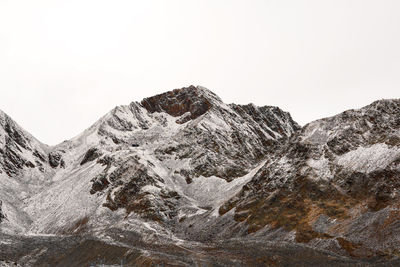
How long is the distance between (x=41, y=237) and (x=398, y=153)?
157 m

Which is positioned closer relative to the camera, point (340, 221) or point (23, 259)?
point (340, 221)

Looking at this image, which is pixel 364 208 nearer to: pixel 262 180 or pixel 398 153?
pixel 398 153

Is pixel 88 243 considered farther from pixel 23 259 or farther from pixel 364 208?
pixel 364 208

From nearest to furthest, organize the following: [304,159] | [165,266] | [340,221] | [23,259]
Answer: [165,266]
[340,221]
[23,259]
[304,159]

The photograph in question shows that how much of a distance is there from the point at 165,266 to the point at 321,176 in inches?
3439

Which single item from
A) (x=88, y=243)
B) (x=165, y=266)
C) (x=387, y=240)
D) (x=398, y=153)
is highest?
(x=88, y=243)

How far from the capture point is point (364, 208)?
476 ft

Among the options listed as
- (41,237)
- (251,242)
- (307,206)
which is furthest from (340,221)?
(41,237)

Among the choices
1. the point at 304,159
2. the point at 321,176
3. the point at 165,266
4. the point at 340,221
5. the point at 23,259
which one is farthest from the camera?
the point at 304,159

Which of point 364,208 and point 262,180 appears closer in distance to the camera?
point 364,208

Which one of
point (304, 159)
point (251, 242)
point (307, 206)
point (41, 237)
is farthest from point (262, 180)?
point (41, 237)

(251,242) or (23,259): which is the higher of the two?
(23,259)

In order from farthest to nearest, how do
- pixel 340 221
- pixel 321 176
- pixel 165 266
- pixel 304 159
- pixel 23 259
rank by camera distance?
pixel 304 159 < pixel 321 176 < pixel 23 259 < pixel 340 221 < pixel 165 266

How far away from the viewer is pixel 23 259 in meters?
157
